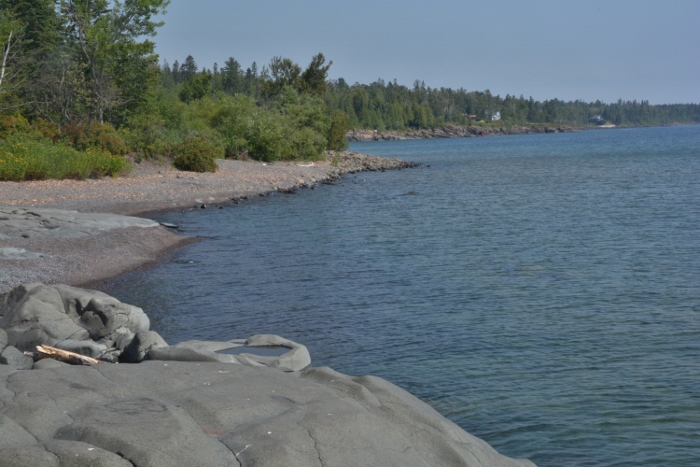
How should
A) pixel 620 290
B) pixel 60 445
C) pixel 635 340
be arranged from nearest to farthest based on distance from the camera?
pixel 60 445
pixel 635 340
pixel 620 290

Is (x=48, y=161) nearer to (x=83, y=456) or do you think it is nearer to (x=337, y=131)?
(x=83, y=456)

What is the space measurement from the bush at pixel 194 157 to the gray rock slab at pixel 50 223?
73.9 ft

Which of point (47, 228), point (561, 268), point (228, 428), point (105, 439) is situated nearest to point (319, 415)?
point (228, 428)

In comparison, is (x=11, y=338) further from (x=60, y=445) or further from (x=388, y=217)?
(x=388, y=217)

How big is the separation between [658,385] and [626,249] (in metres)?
13.5

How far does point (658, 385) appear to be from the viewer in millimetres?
12367

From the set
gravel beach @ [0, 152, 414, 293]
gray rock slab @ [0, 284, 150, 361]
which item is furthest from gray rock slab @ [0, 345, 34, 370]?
gravel beach @ [0, 152, 414, 293]

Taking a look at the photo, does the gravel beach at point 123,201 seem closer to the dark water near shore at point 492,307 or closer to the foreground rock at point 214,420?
the dark water near shore at point 492,307

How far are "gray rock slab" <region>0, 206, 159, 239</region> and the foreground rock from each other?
46.8ft

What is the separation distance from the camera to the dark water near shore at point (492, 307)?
11.3 meters

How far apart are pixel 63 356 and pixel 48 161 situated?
2932cm

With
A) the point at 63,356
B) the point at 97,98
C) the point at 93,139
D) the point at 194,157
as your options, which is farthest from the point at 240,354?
the point at 97,98

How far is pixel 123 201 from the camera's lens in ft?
112

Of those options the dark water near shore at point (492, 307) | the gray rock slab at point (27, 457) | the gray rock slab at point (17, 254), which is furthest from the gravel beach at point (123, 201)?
the gray rock slab at point (27, 457)
